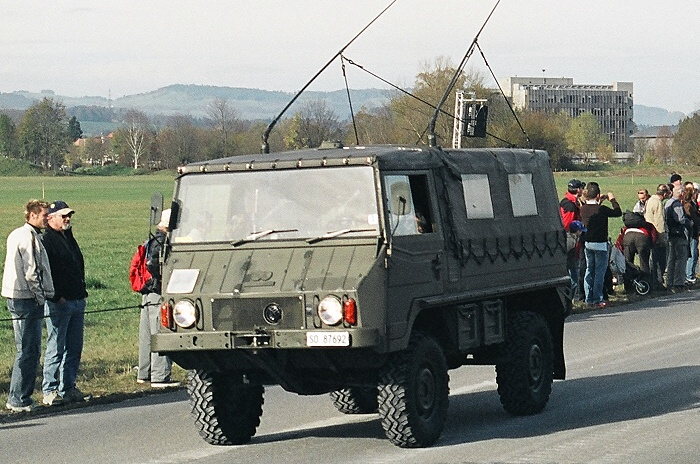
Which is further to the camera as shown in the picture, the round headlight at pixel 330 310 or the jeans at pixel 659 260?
the jeans at pixel 659 260

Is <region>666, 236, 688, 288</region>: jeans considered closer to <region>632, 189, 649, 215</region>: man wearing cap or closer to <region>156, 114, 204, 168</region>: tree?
<region>632, 189, 649, 215</region>: man wearing cap

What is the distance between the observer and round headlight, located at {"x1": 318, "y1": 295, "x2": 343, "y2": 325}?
9805 mm

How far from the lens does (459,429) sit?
11.4 meters

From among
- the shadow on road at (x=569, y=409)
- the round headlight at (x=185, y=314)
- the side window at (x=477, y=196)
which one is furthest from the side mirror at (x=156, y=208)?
the side window at (x=477, y=196)

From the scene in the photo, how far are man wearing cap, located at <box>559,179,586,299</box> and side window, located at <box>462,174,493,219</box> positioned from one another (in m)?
9.98

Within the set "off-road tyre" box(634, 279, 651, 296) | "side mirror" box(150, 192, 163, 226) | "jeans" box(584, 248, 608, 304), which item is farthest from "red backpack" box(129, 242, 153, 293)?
"off-road tyre" box(634, 279, 651, 296)

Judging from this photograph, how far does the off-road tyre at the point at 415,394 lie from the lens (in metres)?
10.1

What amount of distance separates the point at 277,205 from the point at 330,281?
38.8 inches

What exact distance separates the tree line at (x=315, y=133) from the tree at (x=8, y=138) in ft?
0.45

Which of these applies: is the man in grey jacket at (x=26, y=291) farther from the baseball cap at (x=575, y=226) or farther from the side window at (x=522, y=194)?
the baseball cap at (x=575, y=226)

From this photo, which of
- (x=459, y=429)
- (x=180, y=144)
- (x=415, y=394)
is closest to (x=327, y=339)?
(x=415, y=394)

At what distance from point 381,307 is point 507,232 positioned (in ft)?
8.63

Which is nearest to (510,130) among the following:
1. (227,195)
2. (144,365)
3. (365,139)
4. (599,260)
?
(365,139)

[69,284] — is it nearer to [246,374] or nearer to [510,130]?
[246,374]
